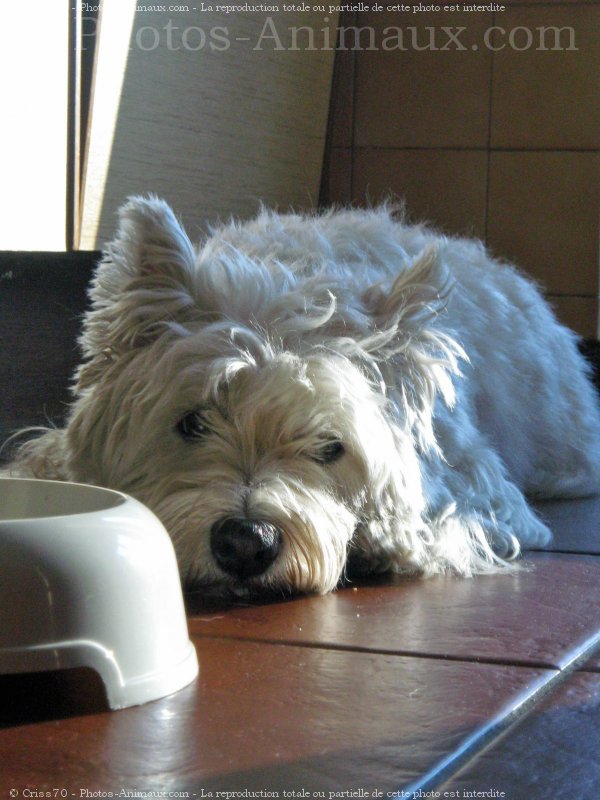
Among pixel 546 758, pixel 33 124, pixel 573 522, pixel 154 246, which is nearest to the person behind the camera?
pixel 546 758

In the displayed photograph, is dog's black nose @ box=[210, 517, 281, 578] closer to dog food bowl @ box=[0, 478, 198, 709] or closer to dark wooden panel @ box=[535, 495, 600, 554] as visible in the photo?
dog food bowl @ box=[0, 478, 198, 709]

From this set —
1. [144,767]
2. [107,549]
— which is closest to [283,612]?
[107,549]

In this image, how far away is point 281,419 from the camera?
2260 mm

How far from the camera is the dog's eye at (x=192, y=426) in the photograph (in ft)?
7.66

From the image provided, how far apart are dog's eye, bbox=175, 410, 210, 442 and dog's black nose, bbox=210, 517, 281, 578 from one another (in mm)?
273

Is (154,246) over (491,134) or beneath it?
beneath

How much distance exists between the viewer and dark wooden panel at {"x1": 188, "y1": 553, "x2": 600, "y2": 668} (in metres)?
1.91

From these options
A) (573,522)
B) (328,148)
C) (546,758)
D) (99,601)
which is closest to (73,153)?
(573,522)

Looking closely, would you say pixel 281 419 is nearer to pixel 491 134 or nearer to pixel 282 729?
pixel 282 729

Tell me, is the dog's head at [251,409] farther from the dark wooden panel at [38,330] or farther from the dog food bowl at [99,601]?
the dark wooden panel at [38,330]

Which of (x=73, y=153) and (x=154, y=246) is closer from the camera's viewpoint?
(x=154, y=246)

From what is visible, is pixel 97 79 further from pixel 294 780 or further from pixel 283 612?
pixel 294 780

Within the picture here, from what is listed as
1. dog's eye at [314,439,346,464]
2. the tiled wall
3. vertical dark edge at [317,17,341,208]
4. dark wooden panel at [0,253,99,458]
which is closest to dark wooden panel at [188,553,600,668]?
dog's eye at [314,439,346,464]

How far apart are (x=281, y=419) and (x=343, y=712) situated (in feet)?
2.54
